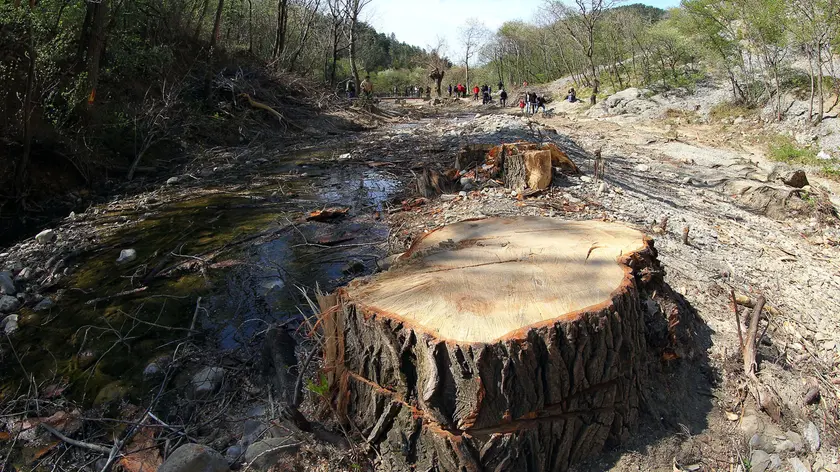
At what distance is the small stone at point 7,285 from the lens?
418cm

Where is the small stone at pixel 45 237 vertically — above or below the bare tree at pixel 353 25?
below

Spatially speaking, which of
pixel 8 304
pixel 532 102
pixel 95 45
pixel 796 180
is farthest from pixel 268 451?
pixel 532 102

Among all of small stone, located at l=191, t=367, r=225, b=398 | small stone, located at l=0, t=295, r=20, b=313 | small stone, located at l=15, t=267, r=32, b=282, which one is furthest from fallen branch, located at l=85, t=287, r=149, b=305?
small stone, located at l=191, t=367, r=225, b=398

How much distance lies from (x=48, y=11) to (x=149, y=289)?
537 centimetres

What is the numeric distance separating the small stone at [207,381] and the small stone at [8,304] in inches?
92.5

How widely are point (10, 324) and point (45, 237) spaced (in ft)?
7.26

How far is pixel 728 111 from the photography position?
50.9ft

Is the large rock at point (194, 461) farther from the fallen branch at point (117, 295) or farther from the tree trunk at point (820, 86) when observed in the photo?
the tree trunk at point (820, 86)

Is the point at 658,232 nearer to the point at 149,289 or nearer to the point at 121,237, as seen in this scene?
the point at 149,289

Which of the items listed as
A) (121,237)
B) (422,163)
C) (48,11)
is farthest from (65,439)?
(48,11)

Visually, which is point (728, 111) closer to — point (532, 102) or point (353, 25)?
point (532, 102)

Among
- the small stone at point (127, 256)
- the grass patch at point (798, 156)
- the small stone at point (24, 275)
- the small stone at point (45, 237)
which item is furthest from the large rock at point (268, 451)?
the grass patch at point (798, 156)

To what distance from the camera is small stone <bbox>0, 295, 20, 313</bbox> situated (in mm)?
3924

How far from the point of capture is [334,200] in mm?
6602
